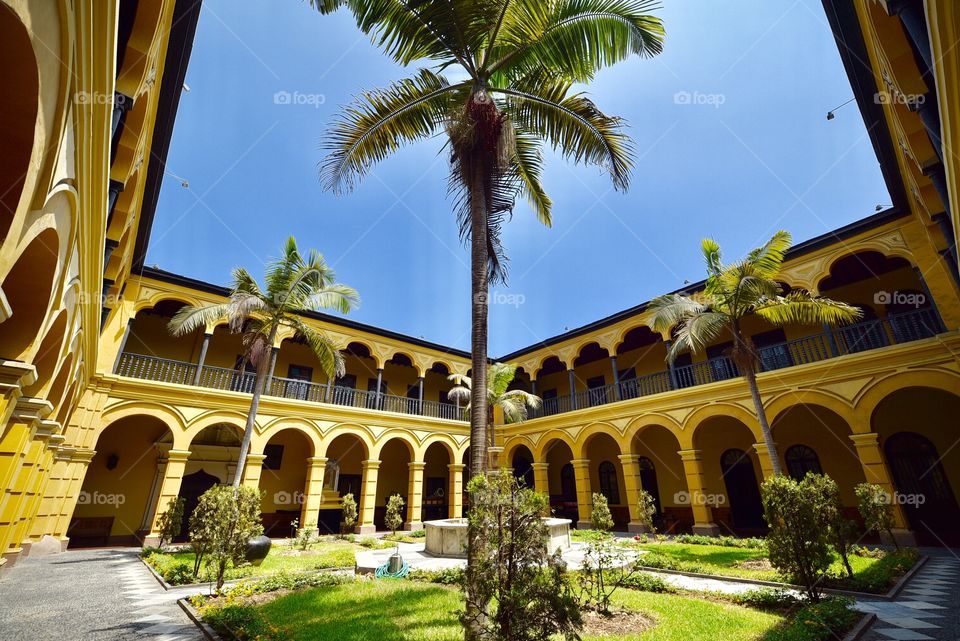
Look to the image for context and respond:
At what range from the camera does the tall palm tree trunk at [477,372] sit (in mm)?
3910

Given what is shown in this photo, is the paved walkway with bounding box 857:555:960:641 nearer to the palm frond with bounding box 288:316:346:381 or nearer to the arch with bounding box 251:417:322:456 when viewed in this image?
the palm frond with bounding box 288:316:346:381

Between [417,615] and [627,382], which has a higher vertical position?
[627,382]

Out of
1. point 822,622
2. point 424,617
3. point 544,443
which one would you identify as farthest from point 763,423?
point 544,443

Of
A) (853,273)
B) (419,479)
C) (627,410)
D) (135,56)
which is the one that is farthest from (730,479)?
(135,56)

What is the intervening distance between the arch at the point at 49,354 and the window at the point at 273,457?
12177 millimetres

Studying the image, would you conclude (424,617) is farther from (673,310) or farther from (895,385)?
(895,385)

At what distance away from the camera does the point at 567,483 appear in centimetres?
2138

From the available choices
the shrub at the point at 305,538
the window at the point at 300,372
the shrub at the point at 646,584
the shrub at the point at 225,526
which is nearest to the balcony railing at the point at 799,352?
the shrub at the point at 646,584

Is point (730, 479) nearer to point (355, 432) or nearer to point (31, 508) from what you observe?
point (355, 432)

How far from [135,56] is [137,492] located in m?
14.7

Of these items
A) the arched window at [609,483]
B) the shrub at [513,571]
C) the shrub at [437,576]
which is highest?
the arched window at [609,483]

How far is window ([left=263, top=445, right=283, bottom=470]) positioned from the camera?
17281 millimetres

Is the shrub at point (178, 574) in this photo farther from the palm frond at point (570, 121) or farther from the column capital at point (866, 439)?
the column capital at point (866, 439)

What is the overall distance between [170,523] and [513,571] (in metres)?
11.9
